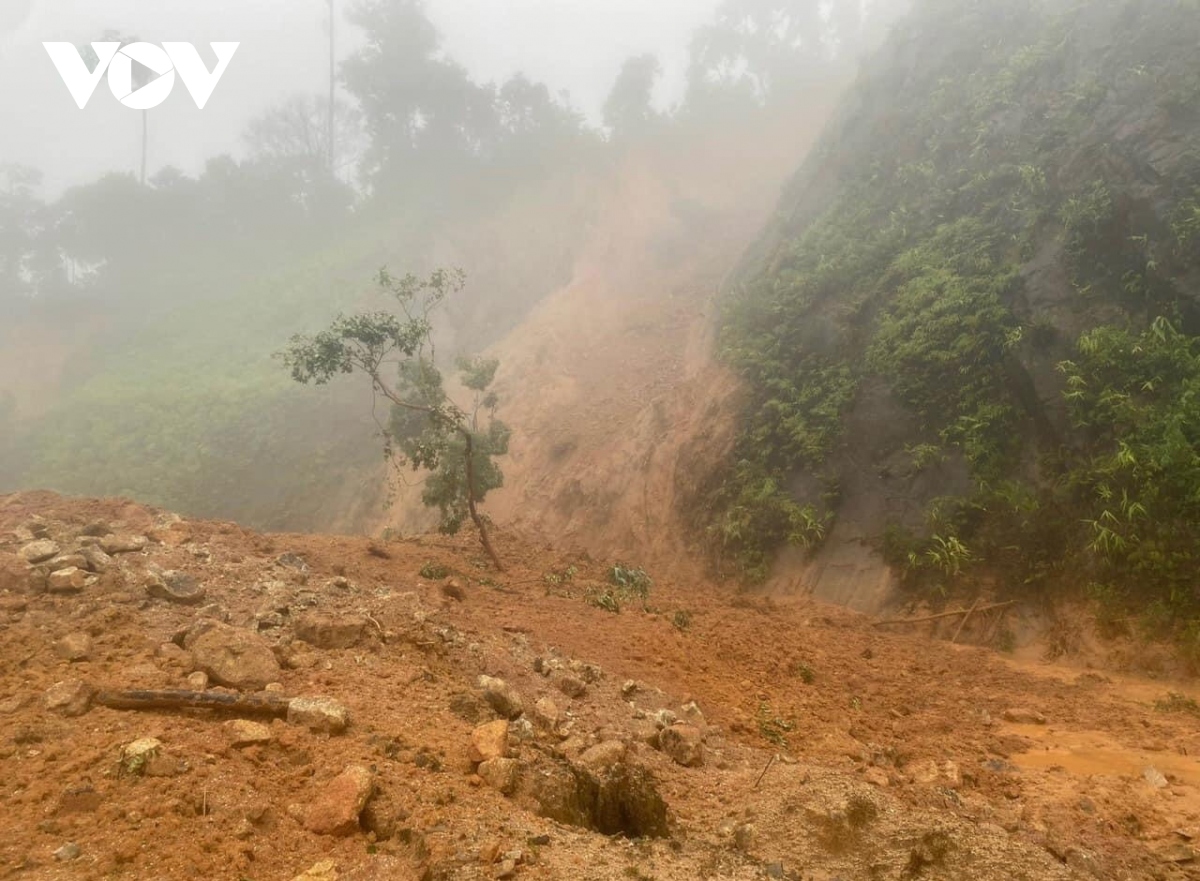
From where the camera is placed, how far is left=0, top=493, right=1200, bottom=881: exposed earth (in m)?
3.77

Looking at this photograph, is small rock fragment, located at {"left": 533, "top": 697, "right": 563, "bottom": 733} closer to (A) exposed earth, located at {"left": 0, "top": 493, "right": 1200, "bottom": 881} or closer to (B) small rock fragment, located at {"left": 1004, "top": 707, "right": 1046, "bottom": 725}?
(A) exposed earth, located at {"left": 0, "top": 493, "right": 1200, "bottom": 881}

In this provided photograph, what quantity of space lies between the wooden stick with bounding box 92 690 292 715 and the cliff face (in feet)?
27.6

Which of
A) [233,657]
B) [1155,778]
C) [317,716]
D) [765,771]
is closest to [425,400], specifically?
[233,657]

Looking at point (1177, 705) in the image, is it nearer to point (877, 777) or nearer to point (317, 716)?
point (877, 777)

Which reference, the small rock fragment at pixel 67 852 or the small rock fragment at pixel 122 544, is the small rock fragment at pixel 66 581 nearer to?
the small rock fragment at pixel 122 544

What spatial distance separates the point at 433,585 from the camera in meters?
9.58

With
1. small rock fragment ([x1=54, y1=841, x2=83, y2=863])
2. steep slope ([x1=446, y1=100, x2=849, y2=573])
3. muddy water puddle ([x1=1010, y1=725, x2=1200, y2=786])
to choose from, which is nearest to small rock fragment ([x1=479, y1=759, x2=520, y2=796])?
small rock fragment ([x1=54, y1=841, x2=83, y2=863])

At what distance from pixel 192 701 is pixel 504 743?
7.02 ft

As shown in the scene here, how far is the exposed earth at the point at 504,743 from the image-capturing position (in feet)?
12.4

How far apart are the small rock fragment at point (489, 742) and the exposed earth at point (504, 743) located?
2cm

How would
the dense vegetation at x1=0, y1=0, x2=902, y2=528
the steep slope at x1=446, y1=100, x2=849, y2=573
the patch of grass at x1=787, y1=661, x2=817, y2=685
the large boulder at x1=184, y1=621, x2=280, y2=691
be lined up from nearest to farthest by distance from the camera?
the large boulder at x1=184, y1=621, x2=280, y2=691
the patch of grass at x1=787, y1=661, x2=817, y2=685
the steep slope at x1=446, y1=100, x2=849, y2=573
the dense vegetation at x1=0, y1=0, x2=902, y2=528

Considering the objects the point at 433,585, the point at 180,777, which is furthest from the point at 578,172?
the point at 180,777

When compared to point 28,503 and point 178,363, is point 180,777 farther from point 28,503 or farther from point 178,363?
point 178,363

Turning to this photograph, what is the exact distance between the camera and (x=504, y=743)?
489 centimetres
